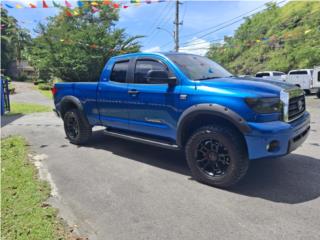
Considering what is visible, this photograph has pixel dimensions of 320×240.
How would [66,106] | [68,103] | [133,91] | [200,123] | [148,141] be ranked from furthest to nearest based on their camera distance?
[66,106] → [68,103] → [133,91] → [148,141] → [200,123]

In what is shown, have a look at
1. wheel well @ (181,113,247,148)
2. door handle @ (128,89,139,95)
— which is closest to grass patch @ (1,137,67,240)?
door handle @ (128,89,139,95)

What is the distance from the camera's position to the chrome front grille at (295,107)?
14.0 feet

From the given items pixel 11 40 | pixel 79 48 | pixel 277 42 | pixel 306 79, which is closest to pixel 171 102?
pixel 306 79

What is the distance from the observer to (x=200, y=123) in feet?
15.1

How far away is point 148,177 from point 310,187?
238 centimetres

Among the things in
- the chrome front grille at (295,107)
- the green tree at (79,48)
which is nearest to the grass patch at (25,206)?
the chrome front grille at (295,107)

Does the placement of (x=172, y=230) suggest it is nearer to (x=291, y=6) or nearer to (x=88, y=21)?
(x=88, y=21)

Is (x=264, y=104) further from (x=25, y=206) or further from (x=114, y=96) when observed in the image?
(x=25, y=206)

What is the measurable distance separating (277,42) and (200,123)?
129 feet

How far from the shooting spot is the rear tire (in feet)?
22.2

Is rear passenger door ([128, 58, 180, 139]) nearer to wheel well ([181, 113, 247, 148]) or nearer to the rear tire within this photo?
wheel well ([181, 113, 247, 148])

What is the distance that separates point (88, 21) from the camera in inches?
1469

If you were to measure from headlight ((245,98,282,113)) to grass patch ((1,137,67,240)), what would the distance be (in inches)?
107

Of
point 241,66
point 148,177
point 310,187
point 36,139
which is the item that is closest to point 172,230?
point 148,177
